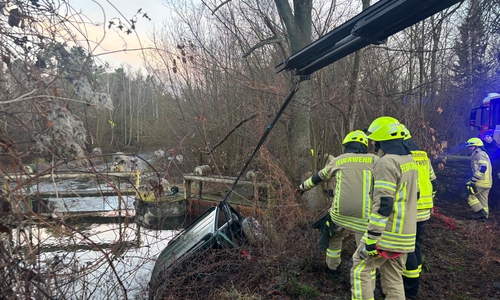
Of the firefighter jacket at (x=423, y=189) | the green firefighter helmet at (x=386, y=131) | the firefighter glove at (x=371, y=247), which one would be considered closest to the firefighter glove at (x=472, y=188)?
the firefighter jacket at (x=423, y=189)

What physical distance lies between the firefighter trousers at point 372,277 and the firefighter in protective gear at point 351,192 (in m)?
0.55

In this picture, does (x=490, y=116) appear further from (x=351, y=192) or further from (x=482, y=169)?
(x=351, y=192)

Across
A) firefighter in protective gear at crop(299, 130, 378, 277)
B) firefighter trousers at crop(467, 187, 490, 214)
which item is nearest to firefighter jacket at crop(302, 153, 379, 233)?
firefighter in protective gear at crop(299, 130, 378, 277)

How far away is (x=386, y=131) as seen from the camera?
312 centimetres

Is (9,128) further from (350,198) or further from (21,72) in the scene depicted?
(350,198)

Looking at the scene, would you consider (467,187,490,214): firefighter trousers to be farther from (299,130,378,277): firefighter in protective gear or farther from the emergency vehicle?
(299,130,378,277): firefighter in protective gear

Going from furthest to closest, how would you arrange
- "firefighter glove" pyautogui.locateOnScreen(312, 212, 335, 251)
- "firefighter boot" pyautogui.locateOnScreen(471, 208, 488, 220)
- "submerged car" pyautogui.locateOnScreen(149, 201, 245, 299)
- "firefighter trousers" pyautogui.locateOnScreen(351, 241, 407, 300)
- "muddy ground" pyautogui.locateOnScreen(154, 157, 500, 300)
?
1. "firefighter boot" pyautogui.locateOnScreen(471, 208, 488, 220)
2. "firefighter glove" pyautogui.locateOnScreen(312, 212, 335, 251)
3. "submerged car" pyautogui.locateOnScreen(149, 201, 245, 299)
4. "muddy ground" pyautogui.locateOnScreen(154, 157, 500, 300)
5. "firefighter trousers" pyautogui.locateOnScreen(351, 241, 407, 300)

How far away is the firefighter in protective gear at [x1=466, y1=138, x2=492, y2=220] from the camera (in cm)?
705

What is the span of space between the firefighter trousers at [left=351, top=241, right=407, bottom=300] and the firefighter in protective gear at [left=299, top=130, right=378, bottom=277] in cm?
55

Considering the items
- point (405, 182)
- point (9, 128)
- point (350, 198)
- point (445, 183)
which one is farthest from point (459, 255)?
point (445, 183)

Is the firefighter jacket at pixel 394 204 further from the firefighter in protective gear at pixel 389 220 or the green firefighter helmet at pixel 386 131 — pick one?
the green firefighter helmet at pixel 386 131

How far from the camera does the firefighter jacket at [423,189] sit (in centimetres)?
386

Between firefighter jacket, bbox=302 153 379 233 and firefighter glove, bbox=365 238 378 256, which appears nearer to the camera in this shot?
firefighter glove, bbox=365 238 378 256

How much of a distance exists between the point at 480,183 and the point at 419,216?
4.37m
